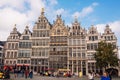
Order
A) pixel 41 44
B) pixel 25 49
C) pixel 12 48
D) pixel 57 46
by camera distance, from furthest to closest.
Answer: pixel 12 48, pixel 25 49, pixel 41 44, pixel 57 46

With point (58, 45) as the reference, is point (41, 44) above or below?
above

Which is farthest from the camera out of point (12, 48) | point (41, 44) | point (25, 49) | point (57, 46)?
point (12, 48)

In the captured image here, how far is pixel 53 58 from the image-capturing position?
55.2 m

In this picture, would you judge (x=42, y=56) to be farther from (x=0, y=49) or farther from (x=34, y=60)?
(x=0, y=49)

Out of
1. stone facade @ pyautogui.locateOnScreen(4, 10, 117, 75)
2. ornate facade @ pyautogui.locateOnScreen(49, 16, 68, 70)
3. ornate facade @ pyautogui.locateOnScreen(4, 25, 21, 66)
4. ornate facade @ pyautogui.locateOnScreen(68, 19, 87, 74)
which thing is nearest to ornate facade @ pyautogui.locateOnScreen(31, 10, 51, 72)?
stone facade @ pyautogui.locateOnScreen(4, 10, 117, 75)

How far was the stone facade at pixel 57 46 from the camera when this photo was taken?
5453 centimetres

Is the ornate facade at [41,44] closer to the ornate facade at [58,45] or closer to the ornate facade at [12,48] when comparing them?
the ornate facade at [58,45]

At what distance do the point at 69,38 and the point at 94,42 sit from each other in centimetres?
690

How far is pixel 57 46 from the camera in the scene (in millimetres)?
55938

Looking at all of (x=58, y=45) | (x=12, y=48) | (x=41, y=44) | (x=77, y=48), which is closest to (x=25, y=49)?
(x=12, y=48)

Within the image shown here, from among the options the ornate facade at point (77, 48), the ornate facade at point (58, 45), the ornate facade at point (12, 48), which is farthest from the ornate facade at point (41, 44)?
the ornate facade at point (77, 48)

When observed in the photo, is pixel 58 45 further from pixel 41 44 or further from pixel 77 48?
pixel 77 48

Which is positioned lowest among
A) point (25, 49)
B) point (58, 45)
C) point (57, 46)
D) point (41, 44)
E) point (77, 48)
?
point (25, 49)

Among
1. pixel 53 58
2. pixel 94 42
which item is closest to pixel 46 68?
pixel 53 58
